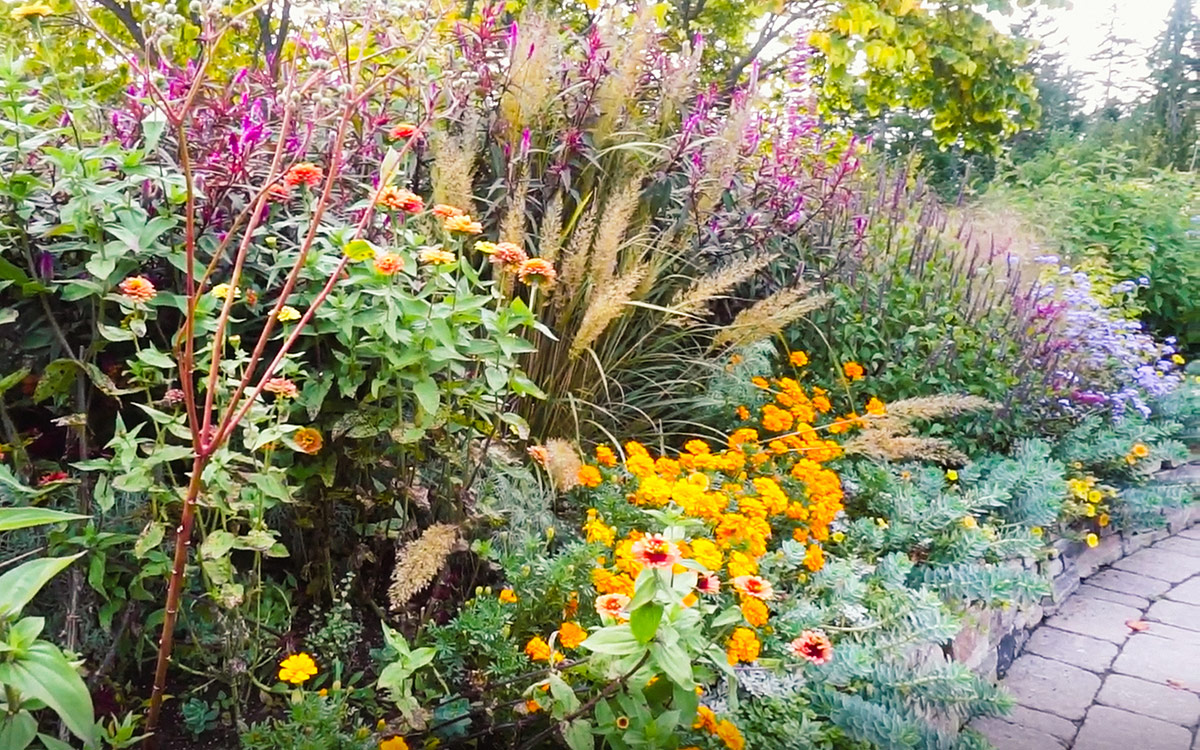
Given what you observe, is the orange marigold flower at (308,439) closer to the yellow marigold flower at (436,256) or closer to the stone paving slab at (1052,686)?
the yellow marigold flower at (436,256)

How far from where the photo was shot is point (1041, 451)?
2.98 metres

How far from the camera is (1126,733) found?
6.74 feet

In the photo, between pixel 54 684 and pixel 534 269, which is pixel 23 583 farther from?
pixel 534 269

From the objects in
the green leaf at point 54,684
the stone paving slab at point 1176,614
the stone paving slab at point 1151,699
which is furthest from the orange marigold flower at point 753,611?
the stone paving slab at point 1176,614

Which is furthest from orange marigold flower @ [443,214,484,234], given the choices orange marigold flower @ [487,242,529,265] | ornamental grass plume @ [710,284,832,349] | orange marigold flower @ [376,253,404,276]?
ornamental grass plume @ [710,284,832,349]

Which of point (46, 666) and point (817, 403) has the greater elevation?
point (46, 666)

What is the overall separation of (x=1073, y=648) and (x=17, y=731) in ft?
8.38

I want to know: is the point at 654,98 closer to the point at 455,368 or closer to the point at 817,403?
the point at 817,403

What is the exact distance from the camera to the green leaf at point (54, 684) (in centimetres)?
84

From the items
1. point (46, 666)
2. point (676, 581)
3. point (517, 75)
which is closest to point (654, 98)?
point (517, 75)

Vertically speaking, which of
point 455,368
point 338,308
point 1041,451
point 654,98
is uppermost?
point 654,98

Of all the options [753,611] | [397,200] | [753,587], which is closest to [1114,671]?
[753,611]

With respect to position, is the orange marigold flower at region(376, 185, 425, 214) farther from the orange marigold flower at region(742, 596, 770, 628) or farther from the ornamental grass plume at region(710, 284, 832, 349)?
the ornamental grass plume at region(710, 284, 832, 349)

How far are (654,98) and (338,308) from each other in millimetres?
1920
